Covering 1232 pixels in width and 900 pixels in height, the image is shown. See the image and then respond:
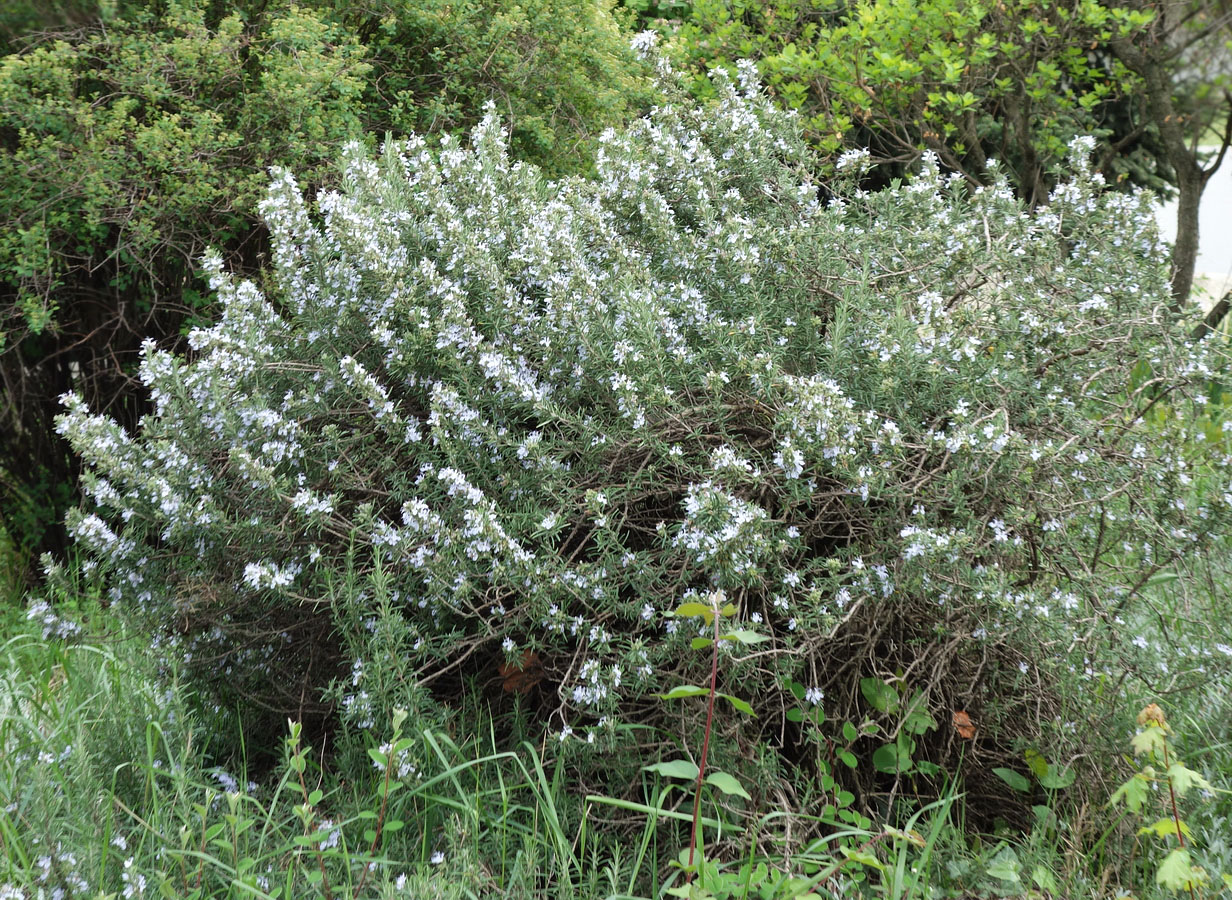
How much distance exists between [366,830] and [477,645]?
0.53 metres

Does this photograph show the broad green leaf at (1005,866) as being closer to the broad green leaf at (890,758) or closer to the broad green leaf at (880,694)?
the broad green leaf at (890,758)

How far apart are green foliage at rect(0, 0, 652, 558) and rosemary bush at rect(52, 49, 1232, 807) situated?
69.5 inches

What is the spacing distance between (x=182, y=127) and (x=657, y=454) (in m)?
3.51

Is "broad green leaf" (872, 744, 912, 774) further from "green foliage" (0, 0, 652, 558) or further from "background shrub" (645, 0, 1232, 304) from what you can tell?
"background shrub" (645, 0, 1232, 304)

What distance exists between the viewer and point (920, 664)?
2.80 m

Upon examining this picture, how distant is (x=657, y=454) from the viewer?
282 cm

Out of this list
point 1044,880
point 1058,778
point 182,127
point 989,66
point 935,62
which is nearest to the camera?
point 1044,880

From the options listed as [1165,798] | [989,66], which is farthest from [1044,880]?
[989,66]

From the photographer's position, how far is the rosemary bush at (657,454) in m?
2.63

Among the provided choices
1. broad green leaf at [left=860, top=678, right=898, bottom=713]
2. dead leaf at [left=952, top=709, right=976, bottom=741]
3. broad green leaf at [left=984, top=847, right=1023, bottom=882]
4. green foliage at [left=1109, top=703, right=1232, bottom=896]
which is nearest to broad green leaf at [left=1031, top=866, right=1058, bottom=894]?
broad green leaf at [left=984, top=847, right=1023, bottom=882]

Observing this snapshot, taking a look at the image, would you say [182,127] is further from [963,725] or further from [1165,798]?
[1165,798]

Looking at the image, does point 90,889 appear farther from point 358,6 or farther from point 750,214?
point 358,6

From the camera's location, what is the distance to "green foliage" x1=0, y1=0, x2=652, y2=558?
15.6ft

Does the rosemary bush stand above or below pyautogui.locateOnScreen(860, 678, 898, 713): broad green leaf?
above
